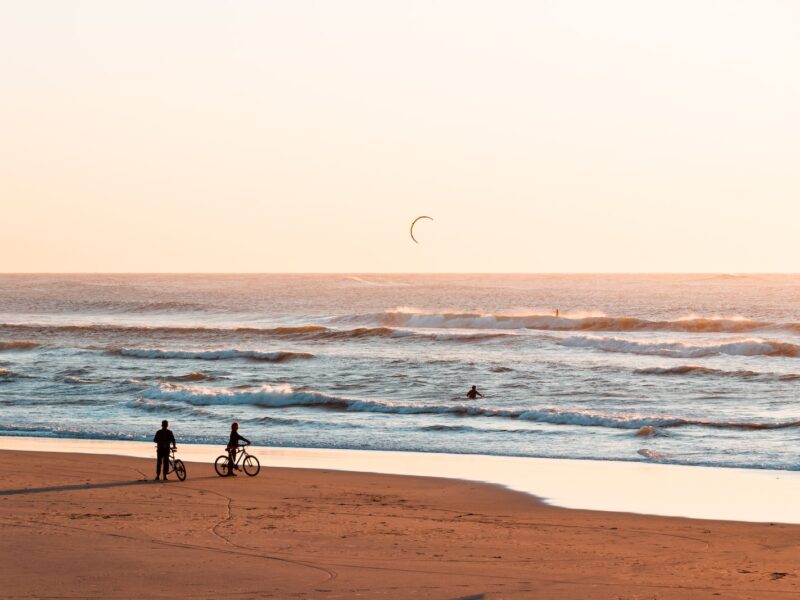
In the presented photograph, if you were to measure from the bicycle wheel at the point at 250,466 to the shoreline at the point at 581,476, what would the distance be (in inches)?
46.5

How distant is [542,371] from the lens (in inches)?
1704

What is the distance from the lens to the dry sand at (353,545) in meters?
11.9

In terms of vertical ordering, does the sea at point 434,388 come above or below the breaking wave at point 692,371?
below

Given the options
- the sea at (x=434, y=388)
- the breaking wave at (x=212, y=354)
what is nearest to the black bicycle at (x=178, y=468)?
the sea at (x=434, y=388)

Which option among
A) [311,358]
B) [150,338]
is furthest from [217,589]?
[150,338]

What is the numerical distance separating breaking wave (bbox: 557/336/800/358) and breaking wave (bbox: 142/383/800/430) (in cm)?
2382

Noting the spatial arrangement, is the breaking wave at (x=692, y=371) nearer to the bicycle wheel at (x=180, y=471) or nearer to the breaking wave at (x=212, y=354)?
the breaking wave at (x=212, y=354)

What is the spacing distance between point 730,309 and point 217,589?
103309 millimetres

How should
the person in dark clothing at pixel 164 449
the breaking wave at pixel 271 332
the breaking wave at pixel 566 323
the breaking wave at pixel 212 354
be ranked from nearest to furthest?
the person in dark clothing at pixel 164 449, the breaking wave at pixel 212 354, the breaking wave at pixel 271 332, the breaking wave at pixel 566 323

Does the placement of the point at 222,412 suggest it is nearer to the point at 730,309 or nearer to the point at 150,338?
the point at 150,338

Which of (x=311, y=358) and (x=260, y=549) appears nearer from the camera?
(x=260, y=549)

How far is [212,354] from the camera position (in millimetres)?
53062

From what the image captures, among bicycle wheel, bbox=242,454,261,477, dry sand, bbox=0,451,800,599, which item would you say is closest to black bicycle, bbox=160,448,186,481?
dry sand, bbox=0,451,800,599

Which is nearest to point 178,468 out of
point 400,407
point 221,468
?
point 221,468
